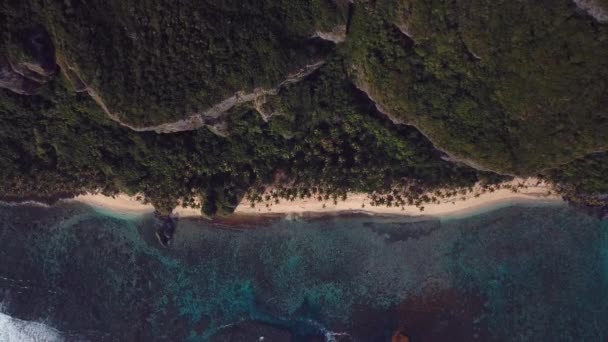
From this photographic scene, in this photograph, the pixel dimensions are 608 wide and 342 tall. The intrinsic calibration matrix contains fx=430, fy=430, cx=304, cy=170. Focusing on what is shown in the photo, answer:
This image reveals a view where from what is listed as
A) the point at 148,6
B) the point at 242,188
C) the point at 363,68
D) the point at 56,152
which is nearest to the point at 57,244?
the point at 56,152

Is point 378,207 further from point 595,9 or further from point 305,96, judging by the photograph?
point 595,9

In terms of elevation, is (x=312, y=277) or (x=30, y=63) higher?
(x=30, y=63)

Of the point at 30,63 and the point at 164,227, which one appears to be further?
the point at 164,227

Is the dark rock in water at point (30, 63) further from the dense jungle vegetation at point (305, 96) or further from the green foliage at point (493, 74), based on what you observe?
the green foliage at point (493, 74)

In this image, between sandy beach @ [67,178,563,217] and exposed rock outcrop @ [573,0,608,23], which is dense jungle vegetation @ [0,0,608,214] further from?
sandy beach @ [67,178,563,217]

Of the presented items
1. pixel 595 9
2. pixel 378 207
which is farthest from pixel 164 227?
pixel 595 9

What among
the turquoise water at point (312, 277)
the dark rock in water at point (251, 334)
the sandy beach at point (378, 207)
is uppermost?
the sandy beach at point (378, 207)

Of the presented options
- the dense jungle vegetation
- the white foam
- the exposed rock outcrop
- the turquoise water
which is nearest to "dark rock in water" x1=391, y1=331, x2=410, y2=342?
the turquoise water

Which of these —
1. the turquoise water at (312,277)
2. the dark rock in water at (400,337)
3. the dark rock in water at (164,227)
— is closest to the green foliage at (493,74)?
the turquoise water at (312,277)
